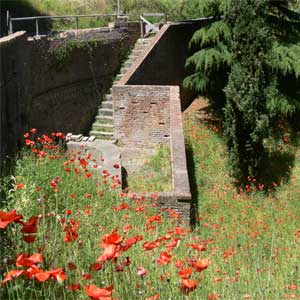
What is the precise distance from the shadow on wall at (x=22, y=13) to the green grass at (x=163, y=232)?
20.9ft

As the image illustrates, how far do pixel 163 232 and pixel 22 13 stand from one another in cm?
1438

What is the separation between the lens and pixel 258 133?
11109mm

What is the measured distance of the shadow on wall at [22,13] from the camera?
653 inches

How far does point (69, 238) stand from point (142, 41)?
14.8 meters

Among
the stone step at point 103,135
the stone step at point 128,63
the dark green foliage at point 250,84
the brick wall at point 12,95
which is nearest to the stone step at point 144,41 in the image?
the stone step at point 128,63

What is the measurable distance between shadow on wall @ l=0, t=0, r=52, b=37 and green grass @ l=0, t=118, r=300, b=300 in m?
6.39

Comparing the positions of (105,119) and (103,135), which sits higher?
(105,119)

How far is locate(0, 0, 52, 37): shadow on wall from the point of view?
16.6 meters

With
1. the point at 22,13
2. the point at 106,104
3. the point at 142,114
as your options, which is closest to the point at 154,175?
the point at 142,114

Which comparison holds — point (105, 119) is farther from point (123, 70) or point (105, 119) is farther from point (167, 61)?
point (167, 61)

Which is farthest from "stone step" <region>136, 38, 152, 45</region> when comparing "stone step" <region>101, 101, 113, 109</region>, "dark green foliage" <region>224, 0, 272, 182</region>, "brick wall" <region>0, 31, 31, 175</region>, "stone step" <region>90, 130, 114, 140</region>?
"brick wall" <region>0, 31, 31, 175</region>

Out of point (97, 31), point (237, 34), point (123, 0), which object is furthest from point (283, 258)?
point (123, 0)

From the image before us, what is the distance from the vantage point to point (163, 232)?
6211mm

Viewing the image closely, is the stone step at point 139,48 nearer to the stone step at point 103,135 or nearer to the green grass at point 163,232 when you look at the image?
the green grass at point 163,232
